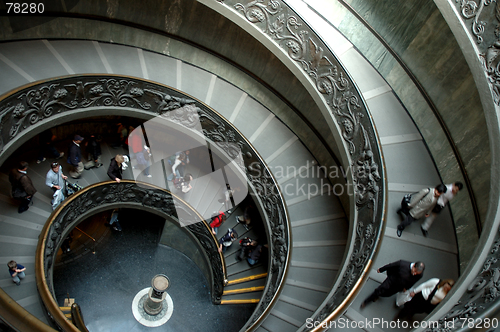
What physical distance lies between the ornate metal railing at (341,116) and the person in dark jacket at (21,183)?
5.74m

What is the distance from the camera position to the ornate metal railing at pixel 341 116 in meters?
5.59

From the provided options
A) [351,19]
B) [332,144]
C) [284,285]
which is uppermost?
[351,19]

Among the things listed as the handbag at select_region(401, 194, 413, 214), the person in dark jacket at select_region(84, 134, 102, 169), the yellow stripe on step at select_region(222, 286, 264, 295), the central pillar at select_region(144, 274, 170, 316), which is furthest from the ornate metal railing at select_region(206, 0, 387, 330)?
the central pillar at select_region(144, 274, 170, 316)

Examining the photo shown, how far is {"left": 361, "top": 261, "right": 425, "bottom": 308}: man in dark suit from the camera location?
4.80 metres

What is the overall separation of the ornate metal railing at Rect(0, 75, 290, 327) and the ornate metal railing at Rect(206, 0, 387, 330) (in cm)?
188

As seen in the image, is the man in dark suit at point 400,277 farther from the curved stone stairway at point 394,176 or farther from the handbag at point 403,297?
the curved stone stairway at point 394,176

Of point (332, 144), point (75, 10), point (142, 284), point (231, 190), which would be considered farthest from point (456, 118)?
point (142, 284)

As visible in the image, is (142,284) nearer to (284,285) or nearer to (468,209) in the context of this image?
(284,285)

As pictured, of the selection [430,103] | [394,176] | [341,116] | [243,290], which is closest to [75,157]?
[243,290]

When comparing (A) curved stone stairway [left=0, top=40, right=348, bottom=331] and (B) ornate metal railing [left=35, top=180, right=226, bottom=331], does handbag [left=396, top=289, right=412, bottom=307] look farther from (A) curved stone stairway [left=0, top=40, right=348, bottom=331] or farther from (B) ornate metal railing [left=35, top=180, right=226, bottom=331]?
(B) ornate metal railing [left=35, top=180, right=226, bottom=331]

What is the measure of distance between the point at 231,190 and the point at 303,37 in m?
5.18

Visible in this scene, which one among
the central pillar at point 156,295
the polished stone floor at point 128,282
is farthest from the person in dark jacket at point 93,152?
the central pillar at point 156,295

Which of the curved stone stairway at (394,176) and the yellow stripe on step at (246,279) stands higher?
the curved stone stairway at (394,176)

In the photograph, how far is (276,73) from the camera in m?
9.38
